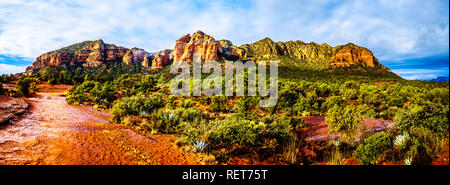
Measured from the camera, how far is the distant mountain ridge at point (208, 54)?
6750 cm

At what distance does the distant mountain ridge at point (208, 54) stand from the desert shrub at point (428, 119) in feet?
195

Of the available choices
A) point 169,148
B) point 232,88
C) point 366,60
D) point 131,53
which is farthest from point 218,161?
point 131,53

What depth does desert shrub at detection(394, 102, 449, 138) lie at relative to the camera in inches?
169

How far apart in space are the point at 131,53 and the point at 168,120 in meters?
92.7

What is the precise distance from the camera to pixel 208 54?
69812 millimetres

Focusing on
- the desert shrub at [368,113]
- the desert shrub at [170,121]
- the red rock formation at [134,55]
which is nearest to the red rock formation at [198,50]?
the red rock formation at [134,55]

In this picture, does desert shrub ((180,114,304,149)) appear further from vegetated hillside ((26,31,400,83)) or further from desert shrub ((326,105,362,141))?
vegetated hillside ((26,31,400,83))

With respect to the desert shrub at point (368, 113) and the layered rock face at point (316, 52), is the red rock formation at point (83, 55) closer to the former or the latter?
the layered rock face at point (316, 52)

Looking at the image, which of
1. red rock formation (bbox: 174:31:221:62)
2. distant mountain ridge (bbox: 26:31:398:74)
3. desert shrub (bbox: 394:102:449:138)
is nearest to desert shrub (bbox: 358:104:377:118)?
desert shrub (bbox: 394:102:449:138)

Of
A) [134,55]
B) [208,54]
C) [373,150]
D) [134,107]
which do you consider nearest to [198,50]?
[208,54]

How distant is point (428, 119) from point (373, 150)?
8.85 ft
